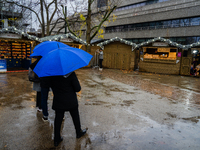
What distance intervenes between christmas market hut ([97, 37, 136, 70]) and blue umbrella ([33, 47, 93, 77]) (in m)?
13.4

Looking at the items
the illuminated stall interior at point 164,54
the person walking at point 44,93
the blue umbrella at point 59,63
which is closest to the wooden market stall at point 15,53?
the illuminated stall interior at point 164,54

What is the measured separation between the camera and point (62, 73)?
2580mm

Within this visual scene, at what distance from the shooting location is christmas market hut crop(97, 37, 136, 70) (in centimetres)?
1597

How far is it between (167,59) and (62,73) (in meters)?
13.6

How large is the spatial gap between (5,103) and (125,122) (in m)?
4.30

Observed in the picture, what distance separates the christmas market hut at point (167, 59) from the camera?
13484mm

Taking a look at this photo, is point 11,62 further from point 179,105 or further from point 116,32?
point 116,32

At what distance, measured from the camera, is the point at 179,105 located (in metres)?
5.88

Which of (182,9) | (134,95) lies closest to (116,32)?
(182,9)

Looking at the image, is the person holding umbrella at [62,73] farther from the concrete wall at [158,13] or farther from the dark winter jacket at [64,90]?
the concrete wall at [158,13]

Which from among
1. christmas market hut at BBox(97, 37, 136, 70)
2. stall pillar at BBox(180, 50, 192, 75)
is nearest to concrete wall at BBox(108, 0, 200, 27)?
stall pillar at BBox(180, 50, 192, 75)

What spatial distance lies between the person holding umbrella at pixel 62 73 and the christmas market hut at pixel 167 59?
12.5m

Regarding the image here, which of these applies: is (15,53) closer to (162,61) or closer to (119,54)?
(119,54)

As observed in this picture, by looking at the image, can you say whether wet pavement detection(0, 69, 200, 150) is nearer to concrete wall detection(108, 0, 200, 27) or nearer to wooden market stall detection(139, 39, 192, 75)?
wooden market stall detection(139, 39, 192, 75)
